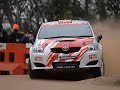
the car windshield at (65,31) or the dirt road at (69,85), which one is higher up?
the car windshield at (65,31)

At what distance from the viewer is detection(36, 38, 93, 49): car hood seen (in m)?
14.4

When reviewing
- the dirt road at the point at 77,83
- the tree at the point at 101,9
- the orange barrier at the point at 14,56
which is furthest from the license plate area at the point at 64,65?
the tree at the point at 101,9

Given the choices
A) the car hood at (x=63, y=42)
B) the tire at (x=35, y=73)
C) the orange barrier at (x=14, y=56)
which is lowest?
the orange barrier at (x=14, y=56)

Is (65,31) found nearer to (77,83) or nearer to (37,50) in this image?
(37,50)

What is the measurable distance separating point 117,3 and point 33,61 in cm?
2263

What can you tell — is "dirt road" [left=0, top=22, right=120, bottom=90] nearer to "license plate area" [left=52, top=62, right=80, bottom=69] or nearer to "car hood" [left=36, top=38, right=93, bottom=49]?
"license plate area" [left=52, top=62, right=80, bottom=69]

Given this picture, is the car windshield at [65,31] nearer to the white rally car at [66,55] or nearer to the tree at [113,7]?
the white rally car at [66,55]

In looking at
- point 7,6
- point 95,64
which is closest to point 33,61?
point 95,64

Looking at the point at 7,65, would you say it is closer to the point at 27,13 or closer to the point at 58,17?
the point at 58,17

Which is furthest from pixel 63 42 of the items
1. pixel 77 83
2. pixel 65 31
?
pixel 77 83

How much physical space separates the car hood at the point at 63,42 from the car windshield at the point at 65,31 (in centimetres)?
56

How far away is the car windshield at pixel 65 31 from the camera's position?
15.5 metres

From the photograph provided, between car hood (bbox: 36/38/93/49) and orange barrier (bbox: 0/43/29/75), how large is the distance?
3478 mm

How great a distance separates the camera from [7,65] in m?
18.3
